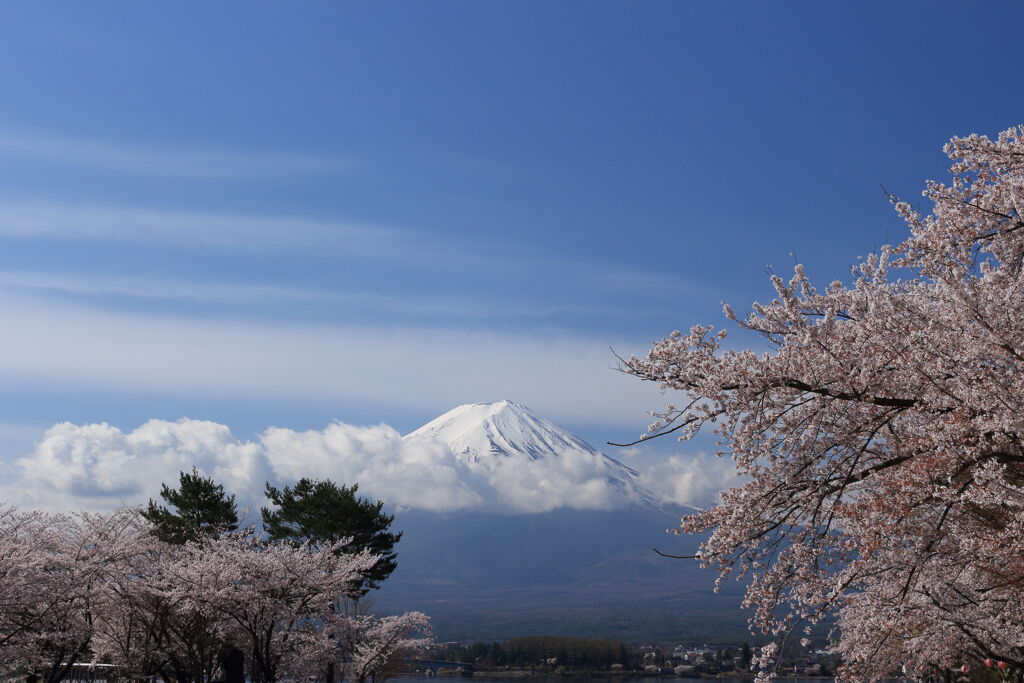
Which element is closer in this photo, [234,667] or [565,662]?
[234,667]

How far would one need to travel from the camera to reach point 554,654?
10181 cm

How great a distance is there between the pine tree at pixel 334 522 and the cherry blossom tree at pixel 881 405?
28287 mm

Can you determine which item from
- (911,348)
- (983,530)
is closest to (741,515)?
(911,348)

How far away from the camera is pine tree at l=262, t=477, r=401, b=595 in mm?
34469

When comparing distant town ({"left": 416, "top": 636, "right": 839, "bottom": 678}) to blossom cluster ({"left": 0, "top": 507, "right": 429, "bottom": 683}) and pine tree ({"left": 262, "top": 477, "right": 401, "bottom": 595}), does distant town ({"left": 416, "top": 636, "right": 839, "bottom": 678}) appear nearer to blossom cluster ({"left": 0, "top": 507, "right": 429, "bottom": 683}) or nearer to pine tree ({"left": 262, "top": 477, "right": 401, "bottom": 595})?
pine tree ({"left": 262, "top": 477, "right": 401, "bottom": 595})

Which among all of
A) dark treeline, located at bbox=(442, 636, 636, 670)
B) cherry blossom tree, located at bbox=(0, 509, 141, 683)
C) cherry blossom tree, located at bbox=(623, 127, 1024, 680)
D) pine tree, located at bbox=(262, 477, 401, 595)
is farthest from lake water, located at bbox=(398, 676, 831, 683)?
cherry blossom tree, located at bbox=(623, 127, 1024, 680)

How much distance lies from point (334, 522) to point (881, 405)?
30.0 meters

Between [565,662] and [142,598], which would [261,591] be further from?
[565,662]

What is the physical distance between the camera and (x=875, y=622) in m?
9.88

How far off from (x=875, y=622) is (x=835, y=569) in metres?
2.08

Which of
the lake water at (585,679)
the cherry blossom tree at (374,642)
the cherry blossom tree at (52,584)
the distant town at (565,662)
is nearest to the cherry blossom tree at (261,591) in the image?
the cherry blossom tree at (52,584)

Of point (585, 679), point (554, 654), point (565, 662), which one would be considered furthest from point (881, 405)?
point (554, 654)

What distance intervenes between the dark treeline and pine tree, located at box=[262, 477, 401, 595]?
6896 cm

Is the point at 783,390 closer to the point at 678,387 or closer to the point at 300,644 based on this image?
the point at 678,387
